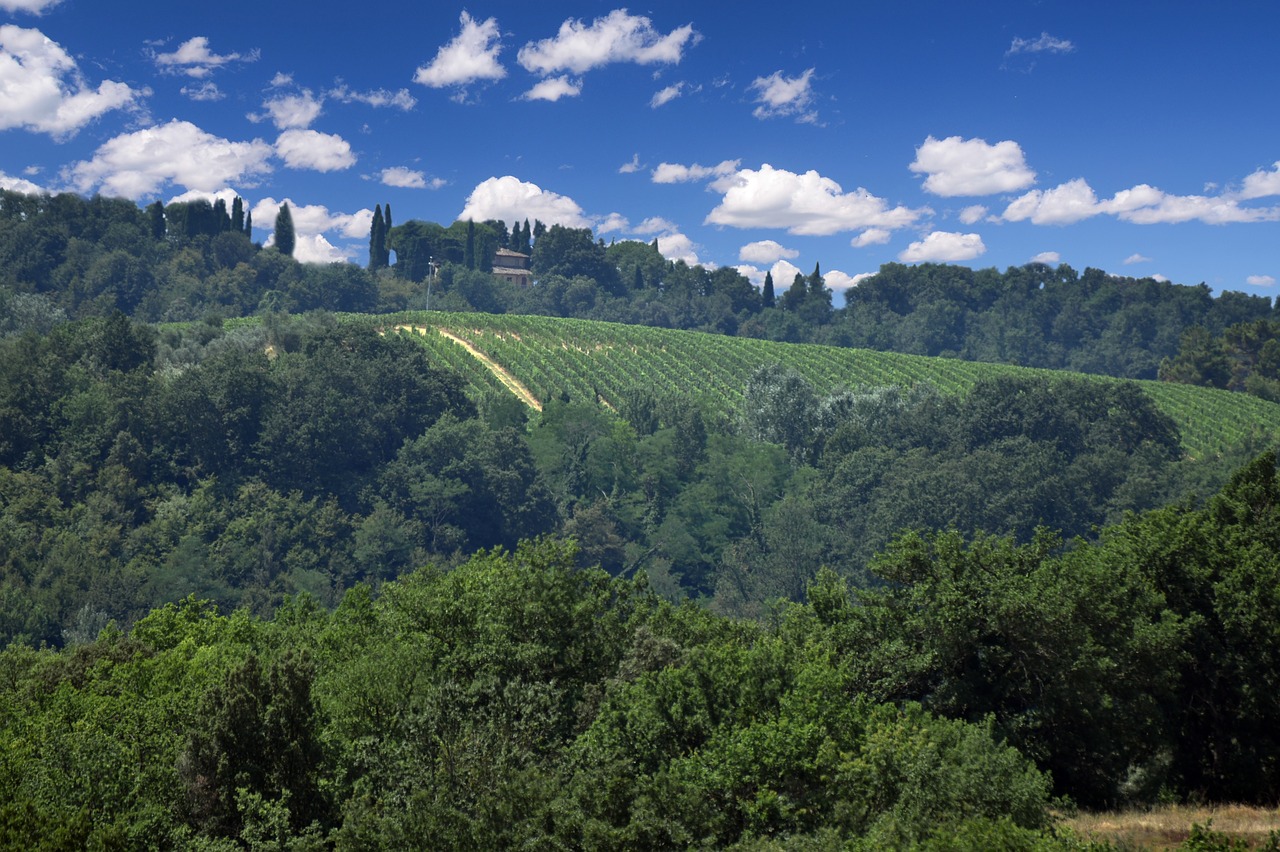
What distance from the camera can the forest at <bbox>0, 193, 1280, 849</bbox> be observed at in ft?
47.2

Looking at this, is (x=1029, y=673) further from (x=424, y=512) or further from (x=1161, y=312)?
(x=1161, y=312)

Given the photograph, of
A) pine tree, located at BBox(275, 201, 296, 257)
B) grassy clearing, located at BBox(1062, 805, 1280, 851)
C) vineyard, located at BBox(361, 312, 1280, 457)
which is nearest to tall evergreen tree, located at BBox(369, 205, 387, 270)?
pine tree, located at BBox(275, 201, 296, 257)

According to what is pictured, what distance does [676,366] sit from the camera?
100 metres

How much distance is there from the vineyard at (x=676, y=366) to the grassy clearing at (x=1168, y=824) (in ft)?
224

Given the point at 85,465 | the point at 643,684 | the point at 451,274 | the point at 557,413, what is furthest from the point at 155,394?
the point at 451,274

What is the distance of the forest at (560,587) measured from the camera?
14.4 m

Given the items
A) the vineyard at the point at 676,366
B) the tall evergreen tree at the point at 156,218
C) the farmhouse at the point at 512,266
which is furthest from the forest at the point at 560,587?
A: the farmhouse at the point at 512,266

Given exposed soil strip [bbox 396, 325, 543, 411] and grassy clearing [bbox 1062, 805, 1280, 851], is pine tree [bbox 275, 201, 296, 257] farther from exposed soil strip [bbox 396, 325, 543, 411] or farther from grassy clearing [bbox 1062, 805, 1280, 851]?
grassy clearing [bbox 1062, 805, 1280, 851]

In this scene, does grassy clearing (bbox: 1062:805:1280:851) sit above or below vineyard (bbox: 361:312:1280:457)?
below

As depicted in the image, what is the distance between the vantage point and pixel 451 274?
155625 millimetres

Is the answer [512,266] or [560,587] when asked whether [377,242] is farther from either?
[560,587]

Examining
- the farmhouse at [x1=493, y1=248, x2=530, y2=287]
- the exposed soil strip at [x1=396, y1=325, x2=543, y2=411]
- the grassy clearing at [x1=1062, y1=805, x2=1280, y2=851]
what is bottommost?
the grassy clearing at [x1=1062, y1=805, x2=1280, y2=851]

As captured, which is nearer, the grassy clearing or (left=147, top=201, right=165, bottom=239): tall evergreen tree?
the grassy clearing

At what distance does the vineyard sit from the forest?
12.9 feet
